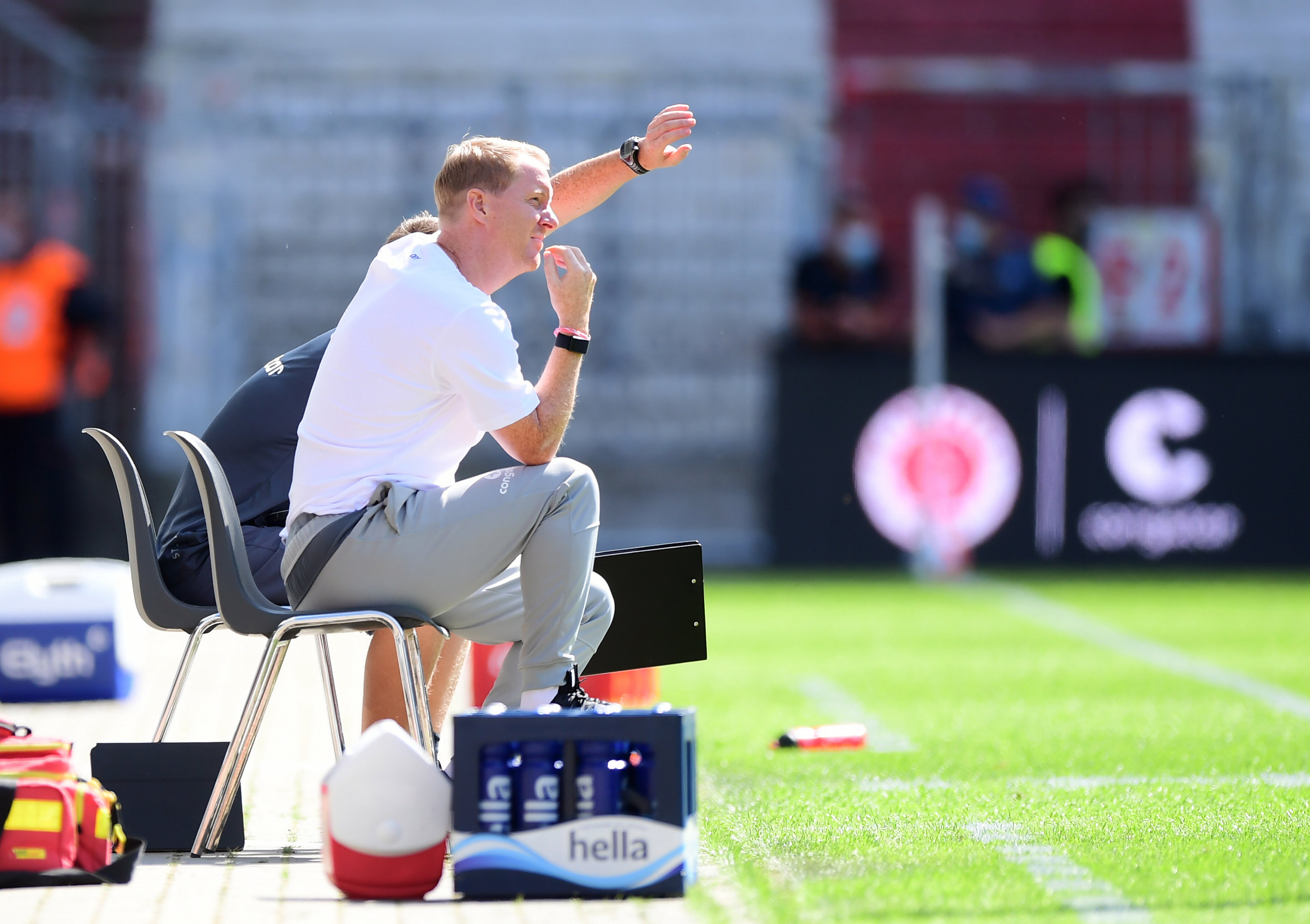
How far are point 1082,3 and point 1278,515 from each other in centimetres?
600

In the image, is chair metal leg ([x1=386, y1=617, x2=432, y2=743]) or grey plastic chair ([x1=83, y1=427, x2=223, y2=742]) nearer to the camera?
chair metal leg ([x1=386, y1=617, x2=432, y2=743])

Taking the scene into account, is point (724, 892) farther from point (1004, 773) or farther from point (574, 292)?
point (1004, 773)

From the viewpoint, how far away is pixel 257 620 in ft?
15.3

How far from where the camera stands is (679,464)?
50.4ft

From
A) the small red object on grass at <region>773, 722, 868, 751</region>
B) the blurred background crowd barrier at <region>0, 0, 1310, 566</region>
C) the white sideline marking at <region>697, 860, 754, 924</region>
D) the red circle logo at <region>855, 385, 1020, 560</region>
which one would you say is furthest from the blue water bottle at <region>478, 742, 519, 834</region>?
the red circle logo at <region>855, 385, 1020, 560</region>

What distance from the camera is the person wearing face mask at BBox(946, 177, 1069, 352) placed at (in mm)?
14258

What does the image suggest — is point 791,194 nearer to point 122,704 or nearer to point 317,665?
point 317,665

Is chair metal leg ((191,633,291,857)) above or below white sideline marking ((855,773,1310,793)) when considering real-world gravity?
above

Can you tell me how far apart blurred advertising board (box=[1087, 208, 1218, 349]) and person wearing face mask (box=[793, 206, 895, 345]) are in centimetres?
165

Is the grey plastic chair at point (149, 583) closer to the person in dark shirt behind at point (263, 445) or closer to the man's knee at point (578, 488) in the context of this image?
the person in dark shirt behind at point (263, 445)

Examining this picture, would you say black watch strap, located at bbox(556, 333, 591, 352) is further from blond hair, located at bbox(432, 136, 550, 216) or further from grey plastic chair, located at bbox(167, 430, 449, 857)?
grey plastic chair, located at bbox(167, 430, 449, 857)

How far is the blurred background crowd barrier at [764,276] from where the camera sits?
13953 mm

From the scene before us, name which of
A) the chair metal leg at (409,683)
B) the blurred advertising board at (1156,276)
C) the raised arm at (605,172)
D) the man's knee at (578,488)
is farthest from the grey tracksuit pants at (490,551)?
the blurred advertising board at (1156,276)

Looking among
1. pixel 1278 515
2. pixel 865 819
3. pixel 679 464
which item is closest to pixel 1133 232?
pixel 1278 515
